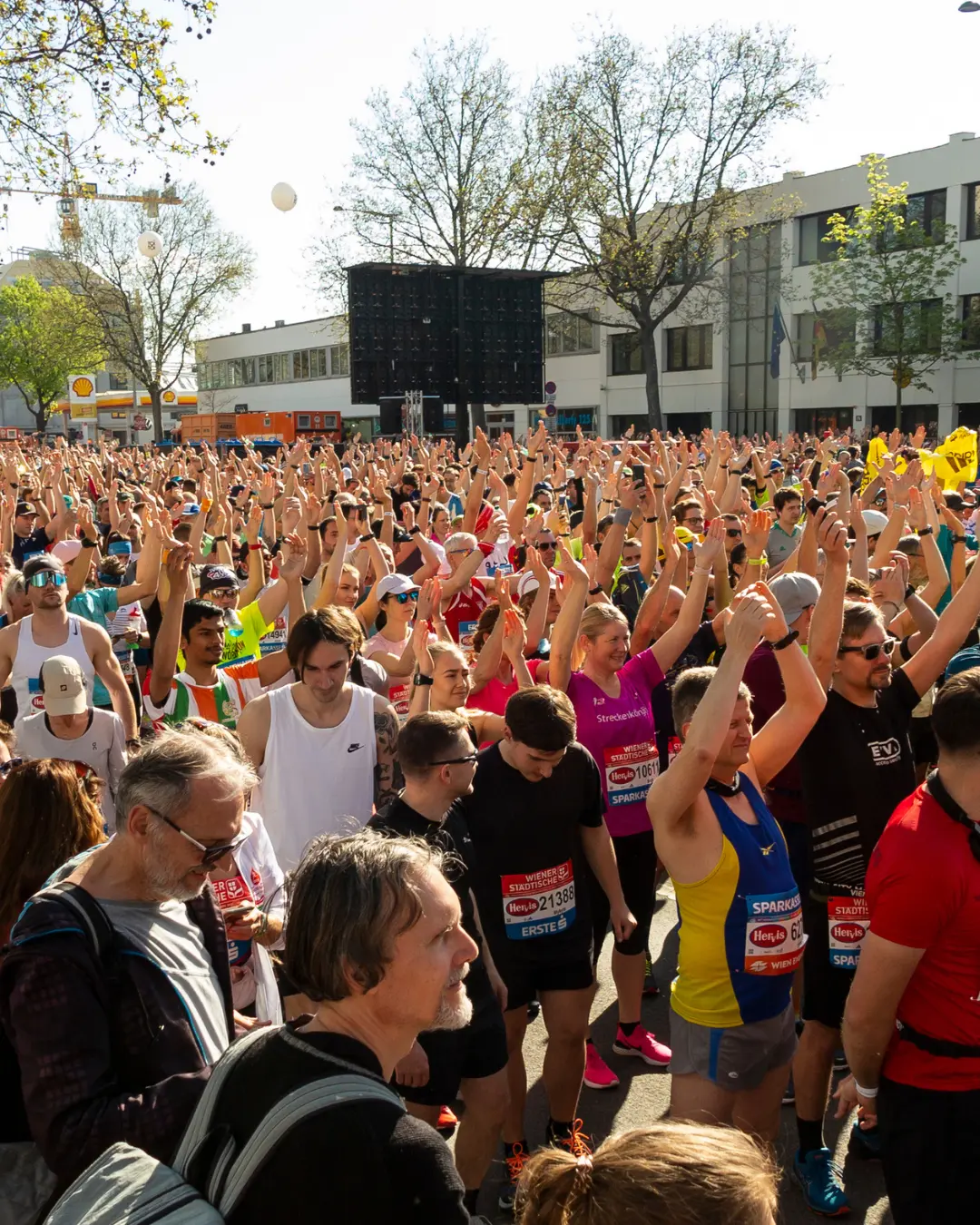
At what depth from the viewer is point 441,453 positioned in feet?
63.7

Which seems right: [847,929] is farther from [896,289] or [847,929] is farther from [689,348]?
[689,348]

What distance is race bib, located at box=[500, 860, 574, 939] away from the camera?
3.98 meters

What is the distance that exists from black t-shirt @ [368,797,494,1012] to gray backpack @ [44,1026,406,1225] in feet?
5.99

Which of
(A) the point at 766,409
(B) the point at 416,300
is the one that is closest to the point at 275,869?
(B) the point at 416,300

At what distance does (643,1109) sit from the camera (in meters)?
4.38

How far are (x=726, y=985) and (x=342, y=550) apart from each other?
4.26 metres

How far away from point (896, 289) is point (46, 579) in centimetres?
3733

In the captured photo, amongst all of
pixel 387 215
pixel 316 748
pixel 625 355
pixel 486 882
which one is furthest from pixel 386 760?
pixel 625 355

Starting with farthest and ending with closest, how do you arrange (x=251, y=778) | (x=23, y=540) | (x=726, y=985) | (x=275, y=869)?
(x=23, y=540) < (x=275, y=869) < (x=726, y=985) < (x=251, y=778)

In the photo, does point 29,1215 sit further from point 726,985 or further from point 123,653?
point 123,653

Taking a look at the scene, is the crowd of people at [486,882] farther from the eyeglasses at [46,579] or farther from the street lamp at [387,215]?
the street lamp at [387,215]

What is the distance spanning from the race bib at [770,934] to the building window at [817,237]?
44671 mm

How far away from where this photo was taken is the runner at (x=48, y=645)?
5.57 m

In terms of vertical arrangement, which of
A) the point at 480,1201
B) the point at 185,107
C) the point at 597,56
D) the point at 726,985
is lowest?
the point at 480,1201
